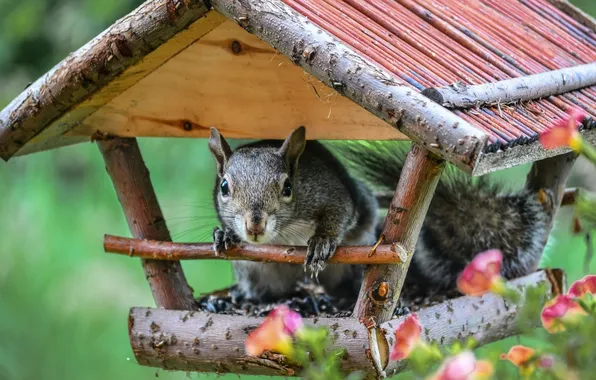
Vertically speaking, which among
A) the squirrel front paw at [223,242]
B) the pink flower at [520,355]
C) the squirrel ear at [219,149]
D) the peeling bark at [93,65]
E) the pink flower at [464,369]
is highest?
the peeling bark at [93,65]

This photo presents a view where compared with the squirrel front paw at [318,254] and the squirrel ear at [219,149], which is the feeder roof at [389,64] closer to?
the squirrel ear at [219,149]

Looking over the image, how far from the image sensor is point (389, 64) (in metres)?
1.25

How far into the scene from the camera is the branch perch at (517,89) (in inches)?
46.5

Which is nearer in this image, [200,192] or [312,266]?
[312,266]

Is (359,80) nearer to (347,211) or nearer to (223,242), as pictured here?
(223,242)

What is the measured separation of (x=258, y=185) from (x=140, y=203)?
28cm

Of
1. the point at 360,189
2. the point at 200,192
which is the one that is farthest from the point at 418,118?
the point at 200,192

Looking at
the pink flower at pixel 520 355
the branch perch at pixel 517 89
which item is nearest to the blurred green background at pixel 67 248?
the branch perch at pixel 517 89

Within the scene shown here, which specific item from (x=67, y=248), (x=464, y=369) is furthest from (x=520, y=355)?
(x=67, y=248)

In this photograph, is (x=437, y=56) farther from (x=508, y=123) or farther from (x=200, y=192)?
(x=200, y=192)

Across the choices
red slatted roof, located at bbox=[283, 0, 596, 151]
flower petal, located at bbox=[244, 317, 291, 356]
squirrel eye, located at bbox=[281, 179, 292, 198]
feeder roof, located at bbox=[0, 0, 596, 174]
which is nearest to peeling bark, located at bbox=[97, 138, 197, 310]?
feeder roof, located at bbox=[0, 0, 596, 174]

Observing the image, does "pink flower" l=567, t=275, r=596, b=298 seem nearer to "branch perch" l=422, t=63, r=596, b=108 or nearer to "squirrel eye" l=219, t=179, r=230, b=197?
"branch perch" l=422, t=63, r=596, b=108

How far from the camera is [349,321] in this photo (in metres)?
1.42

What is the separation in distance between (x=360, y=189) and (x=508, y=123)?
814 mm
